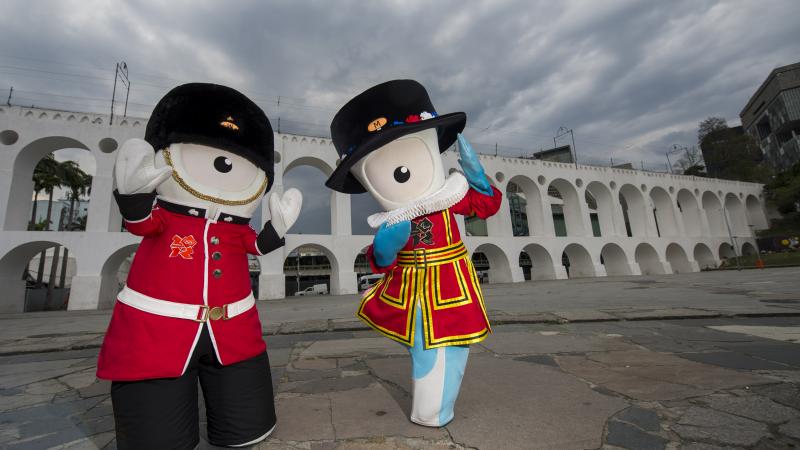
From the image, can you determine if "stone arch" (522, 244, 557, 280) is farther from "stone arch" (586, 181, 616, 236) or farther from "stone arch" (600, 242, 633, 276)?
"stone arch" (586, 181, 616, 236)

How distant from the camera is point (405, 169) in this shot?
1.78 meters

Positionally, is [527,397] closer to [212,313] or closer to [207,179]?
[212,313]

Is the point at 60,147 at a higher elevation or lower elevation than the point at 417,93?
higher

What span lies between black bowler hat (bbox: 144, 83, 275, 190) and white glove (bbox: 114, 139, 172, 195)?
0.72 feet

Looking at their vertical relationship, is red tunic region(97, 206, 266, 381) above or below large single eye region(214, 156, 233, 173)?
below

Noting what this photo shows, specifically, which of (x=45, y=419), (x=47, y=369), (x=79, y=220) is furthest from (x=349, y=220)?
(x=79, y=220)

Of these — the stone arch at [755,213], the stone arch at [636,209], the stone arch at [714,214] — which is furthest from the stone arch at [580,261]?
the stone arch at [755,213]

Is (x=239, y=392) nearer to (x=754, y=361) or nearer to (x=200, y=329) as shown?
(x=200, y=329)

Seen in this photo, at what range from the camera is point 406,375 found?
237 centimetres

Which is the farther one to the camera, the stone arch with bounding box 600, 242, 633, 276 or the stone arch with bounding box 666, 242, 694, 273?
the stone arch with bounding box 666, 242, 694, 273

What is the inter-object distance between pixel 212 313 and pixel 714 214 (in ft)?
107

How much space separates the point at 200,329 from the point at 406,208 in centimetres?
105

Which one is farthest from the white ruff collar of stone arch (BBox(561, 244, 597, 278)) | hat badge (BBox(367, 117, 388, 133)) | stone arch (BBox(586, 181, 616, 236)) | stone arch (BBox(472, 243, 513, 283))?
stone arch (BBox(586, 181, 616, 236))

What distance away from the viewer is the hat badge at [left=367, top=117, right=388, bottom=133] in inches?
71.0
